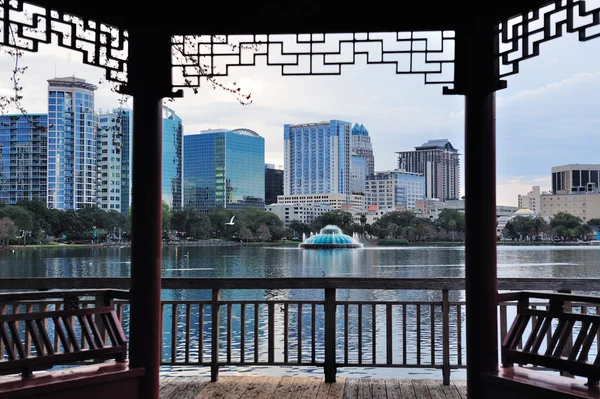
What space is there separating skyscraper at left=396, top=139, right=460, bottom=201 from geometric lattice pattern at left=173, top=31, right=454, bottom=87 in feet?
299

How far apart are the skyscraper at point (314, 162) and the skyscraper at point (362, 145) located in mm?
1438

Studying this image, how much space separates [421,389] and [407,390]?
114 mm

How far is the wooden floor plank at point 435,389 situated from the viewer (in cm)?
457

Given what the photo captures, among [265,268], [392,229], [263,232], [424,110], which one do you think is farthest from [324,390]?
[424,110]

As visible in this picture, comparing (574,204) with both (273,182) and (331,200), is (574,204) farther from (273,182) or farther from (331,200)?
(273,182)

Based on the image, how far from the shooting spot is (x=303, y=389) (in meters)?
4.75

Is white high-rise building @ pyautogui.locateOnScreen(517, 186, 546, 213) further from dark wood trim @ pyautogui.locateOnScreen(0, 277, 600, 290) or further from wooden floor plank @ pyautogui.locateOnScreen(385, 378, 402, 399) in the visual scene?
wooden floor plank @ pyautogui.locateOnScreen(385, 378, 402, 399)

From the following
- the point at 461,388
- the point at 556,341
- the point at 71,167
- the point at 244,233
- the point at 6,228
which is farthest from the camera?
the point at 244,233

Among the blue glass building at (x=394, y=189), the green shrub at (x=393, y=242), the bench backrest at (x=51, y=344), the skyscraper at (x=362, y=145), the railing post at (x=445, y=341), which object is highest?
the skyscraper at (x=362, y=145)

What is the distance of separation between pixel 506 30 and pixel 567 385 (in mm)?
1889

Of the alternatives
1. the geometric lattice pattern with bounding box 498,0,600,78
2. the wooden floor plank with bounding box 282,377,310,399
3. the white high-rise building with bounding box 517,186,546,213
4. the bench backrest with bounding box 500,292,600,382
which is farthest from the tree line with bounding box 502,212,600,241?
the geometric lattice pattern with bounding box 498,0,600,78

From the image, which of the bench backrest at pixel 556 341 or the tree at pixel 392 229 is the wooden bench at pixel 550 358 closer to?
the bench backrest at pixel 556 341

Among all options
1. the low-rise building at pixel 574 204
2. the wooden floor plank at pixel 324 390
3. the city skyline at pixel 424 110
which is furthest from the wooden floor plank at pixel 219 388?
the low-rise building at pixel 574 204

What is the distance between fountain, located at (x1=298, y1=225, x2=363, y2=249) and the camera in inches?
2662
